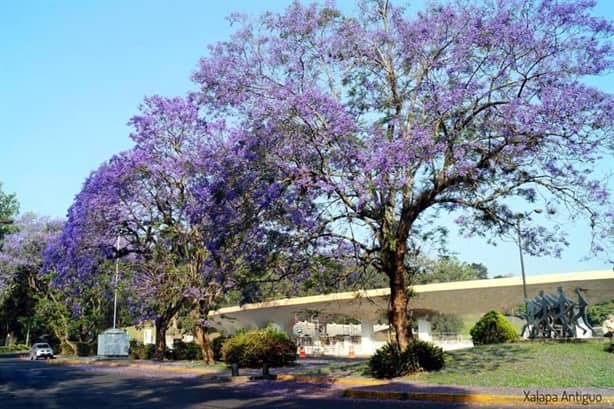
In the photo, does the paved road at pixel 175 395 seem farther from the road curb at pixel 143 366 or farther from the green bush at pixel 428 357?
the road curb at pixel 143 366

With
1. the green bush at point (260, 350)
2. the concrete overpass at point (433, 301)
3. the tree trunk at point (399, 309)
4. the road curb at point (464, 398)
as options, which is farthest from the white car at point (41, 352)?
the road curb at point (464, 398)

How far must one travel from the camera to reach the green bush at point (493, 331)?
26766mm

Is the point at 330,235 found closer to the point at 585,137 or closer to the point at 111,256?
the point at 585,137

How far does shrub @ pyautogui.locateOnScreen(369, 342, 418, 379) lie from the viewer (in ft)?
56.4

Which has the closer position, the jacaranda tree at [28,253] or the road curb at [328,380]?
the road curb at [328,380]

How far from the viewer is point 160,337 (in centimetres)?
3447

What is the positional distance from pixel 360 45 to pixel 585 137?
6754mm

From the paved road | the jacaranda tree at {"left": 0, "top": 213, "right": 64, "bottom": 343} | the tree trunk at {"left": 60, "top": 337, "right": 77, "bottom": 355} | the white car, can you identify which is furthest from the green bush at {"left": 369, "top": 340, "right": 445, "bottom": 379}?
the tree trunk at {"left": 60, "top": 337, "right": 77, "bottom": 355}

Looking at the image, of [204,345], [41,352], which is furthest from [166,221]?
[41,352]

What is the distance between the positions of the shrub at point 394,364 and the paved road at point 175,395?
4.72ft

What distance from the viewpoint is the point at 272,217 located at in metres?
18.6

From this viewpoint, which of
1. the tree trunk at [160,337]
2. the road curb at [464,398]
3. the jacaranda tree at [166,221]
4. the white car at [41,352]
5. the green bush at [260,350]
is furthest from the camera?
the white car at [41,352]

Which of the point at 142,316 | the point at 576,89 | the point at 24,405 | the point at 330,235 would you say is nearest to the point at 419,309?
the point at 142,316

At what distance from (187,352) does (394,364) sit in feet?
65.0
